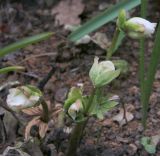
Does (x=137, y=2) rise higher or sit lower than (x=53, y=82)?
higher

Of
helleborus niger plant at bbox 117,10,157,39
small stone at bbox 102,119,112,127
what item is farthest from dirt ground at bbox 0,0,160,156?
helleborus niger plant at bbox 117,10,157,39

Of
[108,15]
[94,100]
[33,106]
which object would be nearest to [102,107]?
[94,100]

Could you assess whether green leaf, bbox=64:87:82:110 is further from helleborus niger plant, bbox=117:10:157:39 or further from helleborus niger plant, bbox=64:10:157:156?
helleborus niger plant, bbox=117:10:157:39

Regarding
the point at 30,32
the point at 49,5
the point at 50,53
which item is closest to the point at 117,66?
the point at 50,53

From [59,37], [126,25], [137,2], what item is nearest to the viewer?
[126,25]

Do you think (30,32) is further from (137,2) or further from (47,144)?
(47,144)

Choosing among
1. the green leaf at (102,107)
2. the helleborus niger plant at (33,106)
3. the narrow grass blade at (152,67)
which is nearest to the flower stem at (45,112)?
the helleborus niger plant at (33,106)

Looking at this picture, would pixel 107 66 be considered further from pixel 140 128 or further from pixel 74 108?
pixel 140 128

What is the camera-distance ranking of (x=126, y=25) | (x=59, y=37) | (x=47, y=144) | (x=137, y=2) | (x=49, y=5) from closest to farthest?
(x=126, y=25) → (x=47, y=144) → (x=137, y=2) → (x=59, y=37) → (x=49, y=5)

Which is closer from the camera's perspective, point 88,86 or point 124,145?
point 124,145
